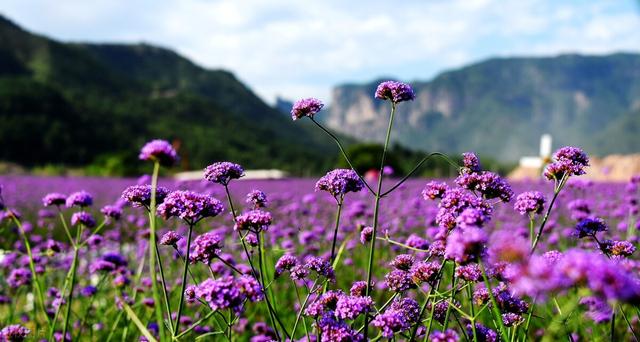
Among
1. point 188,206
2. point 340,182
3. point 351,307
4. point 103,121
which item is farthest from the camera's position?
point 103,121

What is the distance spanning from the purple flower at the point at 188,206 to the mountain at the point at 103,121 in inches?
1334

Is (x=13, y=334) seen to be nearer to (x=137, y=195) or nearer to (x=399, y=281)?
(x=137, y=195)

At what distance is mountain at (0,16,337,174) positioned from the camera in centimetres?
5431

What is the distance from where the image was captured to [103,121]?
72.7 metres

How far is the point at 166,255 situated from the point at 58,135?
5558 cm

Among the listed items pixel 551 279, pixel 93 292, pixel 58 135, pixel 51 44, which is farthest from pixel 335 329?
pixel 51 44

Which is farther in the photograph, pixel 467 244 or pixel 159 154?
pixel 159 154

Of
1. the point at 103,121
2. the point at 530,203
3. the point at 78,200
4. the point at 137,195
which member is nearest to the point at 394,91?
the point at 530,203

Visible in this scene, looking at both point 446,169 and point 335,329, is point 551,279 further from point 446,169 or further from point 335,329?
point 446,169

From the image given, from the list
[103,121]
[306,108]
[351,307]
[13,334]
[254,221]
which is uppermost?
[103,121]

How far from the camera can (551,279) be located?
1.10 metres

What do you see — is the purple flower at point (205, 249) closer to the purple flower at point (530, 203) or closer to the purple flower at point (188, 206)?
the purple flower at point (188, 206)

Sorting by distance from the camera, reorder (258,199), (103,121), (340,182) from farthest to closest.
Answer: (103,121), (258,199), (340,182)

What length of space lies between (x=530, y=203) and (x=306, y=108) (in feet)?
3.32
